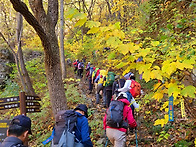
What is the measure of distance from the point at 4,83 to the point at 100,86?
11601mm

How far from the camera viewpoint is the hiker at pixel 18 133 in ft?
6.84

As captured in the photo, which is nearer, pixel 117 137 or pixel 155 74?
pixel 155 74

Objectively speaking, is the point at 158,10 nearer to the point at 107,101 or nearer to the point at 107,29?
the point at 107,101

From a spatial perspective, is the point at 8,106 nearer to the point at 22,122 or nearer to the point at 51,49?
the point at 51,49

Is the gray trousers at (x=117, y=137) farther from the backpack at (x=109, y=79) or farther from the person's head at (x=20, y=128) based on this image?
the backpack at (x=109, y=79)

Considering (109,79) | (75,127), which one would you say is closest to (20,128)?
(75,127)

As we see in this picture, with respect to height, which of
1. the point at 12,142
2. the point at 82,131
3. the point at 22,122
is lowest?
the point at 82,131

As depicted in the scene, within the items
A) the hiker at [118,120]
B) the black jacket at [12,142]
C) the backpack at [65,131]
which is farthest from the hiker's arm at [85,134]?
the black jacket at [12,142]

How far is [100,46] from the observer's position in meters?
13.2

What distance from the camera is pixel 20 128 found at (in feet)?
7.55

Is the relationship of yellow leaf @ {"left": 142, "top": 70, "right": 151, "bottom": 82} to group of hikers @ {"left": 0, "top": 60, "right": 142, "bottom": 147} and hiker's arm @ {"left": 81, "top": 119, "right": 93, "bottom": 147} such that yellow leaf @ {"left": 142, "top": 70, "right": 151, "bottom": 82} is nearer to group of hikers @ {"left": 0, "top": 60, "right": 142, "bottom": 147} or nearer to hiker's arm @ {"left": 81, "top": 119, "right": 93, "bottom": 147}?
group of hikers @ {"left": 0, "top": 60, "right": 142, "bottom": 147}

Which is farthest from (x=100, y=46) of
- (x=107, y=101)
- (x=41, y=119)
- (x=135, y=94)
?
(x=135, y=94)

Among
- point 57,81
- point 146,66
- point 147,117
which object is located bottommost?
point 147,117

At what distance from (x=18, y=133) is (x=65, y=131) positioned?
0.93 m
